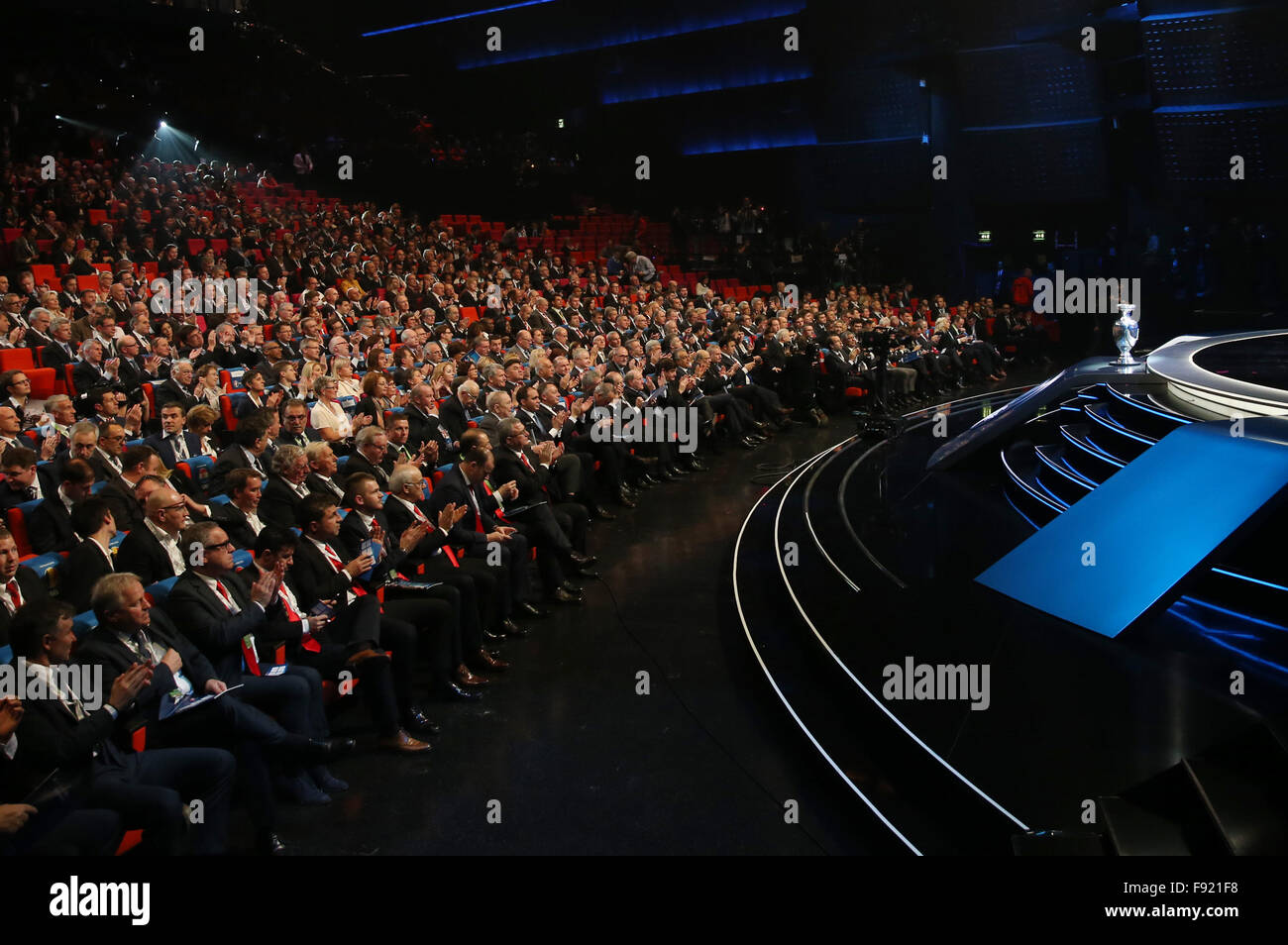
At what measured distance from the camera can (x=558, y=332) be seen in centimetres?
899

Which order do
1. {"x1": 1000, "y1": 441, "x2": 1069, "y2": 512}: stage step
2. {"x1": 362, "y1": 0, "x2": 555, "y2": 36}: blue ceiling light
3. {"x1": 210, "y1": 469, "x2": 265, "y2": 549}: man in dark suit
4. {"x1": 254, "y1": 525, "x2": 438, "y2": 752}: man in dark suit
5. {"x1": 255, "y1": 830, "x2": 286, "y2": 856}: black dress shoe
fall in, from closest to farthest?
{"x1": 255, "y1": 830, "x2": 286, "y2": 856}: black dress shoe < {"x1": 254, "y1": 525, "x2": 438, "y2": 752}: man in dark suit < {"x1": 210, "y1": 469, "x2": 265, "y2": 549}: man in dark suit < {"x1": 1000, "y1": 441, "x2": 1069, "y2": 512}: stage step < {"x1": 362, "y1": 0, "x2": 555, "y2": 36}: blue ceiling light

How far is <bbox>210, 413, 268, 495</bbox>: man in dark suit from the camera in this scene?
15.0 feet

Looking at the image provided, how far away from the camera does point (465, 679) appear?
397 centimetres

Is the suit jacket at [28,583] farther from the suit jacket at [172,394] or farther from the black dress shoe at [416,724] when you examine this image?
the suit jacket at [172,394]

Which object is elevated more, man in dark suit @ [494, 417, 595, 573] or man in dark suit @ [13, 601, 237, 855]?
man in dark suit @ [494, 417, 595, 573]

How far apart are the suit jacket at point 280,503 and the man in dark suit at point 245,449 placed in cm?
43

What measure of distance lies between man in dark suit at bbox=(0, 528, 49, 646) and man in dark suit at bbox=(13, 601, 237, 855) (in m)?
0.13

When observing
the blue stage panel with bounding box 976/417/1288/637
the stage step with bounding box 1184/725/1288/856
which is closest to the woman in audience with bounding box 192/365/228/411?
the blue stage panel with bounding box 976/417/1288/637

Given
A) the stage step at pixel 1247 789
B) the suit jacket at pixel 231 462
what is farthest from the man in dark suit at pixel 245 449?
the stage step at pixel 1247 789

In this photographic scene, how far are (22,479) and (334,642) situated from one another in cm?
167

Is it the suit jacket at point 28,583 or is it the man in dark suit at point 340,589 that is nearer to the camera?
the suit jacket at point 28,583

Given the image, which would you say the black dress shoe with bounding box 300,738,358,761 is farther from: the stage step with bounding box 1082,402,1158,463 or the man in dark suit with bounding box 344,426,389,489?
the stage step with bounding box 1082,402,1158,463

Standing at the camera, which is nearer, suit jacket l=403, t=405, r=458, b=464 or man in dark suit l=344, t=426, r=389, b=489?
man in dark suit l=344, t=426, r=389, b=489

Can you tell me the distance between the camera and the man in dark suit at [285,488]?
13.5 feet
